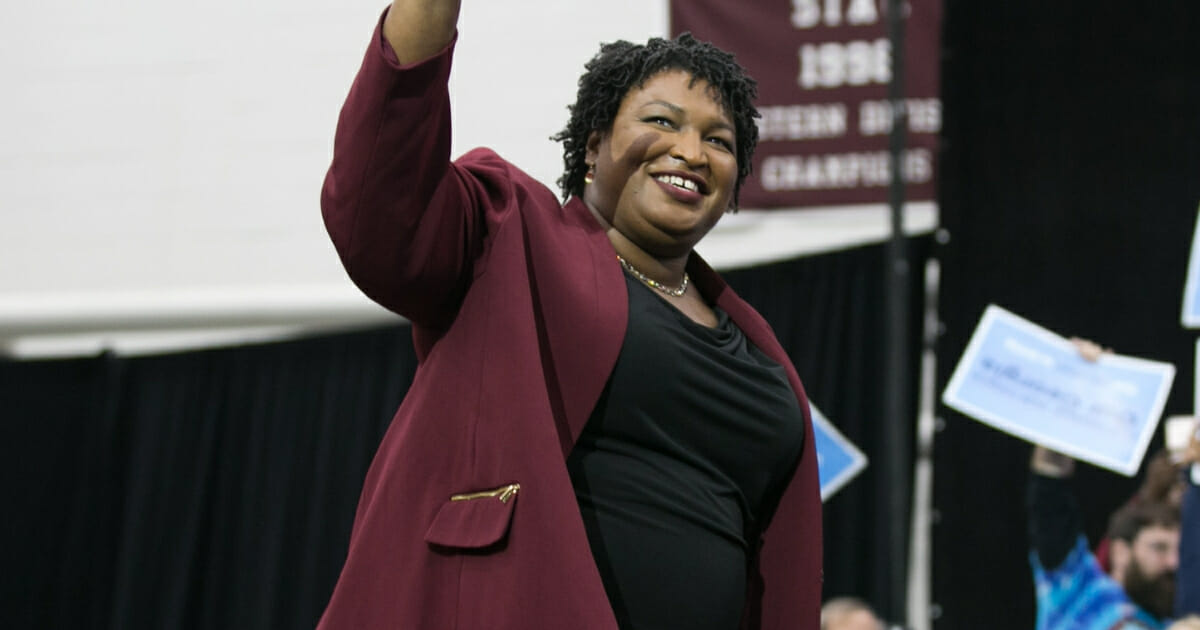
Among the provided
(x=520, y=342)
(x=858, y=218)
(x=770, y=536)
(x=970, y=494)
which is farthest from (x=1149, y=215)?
(x=520, y=342)

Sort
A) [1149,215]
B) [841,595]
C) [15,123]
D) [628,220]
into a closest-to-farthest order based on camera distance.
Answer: [628,220] → [1149,215] → [841,595] → [15,123]

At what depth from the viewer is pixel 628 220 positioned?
4.33 ft

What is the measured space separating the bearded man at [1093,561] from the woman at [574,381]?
1824 millimetres

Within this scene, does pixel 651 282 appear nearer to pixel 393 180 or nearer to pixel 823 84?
pixel 393 180

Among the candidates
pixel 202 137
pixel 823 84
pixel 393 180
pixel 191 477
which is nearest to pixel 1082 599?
pixel 823 84

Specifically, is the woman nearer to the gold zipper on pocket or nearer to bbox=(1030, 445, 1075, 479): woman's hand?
the gold zipper on pocket

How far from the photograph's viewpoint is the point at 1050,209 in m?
3.08

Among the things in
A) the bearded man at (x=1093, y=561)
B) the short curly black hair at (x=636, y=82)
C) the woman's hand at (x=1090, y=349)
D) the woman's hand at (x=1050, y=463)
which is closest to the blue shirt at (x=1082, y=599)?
the bearded man at (x=1093, y=561)

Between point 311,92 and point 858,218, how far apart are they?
5.93 feet

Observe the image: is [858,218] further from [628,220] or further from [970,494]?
[628,220]

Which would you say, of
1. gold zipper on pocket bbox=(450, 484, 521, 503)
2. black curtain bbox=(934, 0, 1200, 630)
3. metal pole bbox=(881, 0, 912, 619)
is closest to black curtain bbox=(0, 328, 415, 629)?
black curtain bbox=(934, 0, 1200, 630)

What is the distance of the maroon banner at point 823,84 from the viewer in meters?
3.87

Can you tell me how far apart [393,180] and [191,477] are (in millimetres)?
3529

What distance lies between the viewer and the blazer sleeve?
1.06 m
